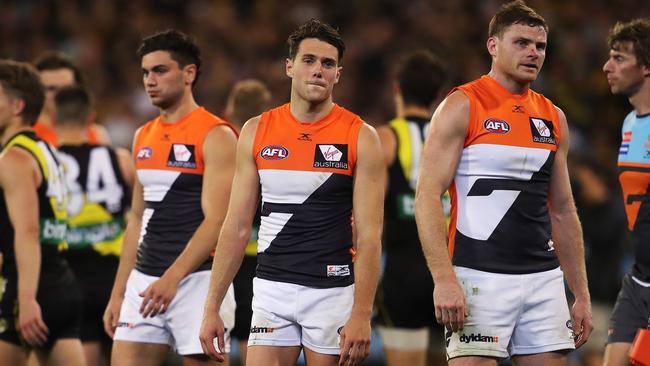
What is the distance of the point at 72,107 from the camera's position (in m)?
9.23

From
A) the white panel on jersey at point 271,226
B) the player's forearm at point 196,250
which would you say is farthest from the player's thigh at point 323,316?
the player's forearm at point 196,250

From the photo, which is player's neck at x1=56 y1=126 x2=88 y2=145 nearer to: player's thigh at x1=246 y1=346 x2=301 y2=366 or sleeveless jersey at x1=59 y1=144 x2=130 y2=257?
sleeveless jersey at x1=59 y1=144 x2=130 y2=257

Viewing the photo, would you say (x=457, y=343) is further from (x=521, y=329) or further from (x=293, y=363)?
(x=293, y=363)

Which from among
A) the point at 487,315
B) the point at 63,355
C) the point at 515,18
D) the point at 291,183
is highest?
the point at 515,18

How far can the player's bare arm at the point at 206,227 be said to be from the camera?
710cm

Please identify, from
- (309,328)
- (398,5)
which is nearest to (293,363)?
(309,328)

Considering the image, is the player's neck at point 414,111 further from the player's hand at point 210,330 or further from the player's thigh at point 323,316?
the player's hand at point 210,330

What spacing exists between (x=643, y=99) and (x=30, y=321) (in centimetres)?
430

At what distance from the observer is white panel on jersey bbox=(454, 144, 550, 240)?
610cm

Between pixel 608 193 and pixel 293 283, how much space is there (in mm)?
7868

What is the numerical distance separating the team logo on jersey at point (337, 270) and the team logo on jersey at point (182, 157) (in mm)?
1592

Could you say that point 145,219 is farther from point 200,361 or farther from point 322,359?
point 322,359

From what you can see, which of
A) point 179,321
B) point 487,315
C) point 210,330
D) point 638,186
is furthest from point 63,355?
point 638,186

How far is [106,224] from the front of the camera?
9172mm
